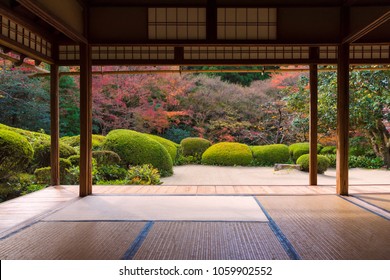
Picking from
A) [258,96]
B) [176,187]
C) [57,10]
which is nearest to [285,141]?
[258,96]

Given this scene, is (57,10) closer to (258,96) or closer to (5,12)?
(5,12)

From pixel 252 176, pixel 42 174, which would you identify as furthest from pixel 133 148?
pixel 252 176

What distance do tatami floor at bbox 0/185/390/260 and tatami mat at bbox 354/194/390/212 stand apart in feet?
0.04

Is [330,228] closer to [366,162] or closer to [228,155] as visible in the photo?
[228,155]

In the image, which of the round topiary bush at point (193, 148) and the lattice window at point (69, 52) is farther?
the round topiary bush at point (193, 148)

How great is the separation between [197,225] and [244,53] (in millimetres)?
3548

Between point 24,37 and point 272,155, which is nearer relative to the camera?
point 24,37

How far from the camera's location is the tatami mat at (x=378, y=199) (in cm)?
456

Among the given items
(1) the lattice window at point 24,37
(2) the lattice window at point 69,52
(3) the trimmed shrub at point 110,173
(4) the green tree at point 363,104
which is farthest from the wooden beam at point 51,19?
(4) the green tree at point 363,104

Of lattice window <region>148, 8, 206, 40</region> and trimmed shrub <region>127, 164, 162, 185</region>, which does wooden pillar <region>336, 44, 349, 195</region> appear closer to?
lattice window <region>148, 8, 206, 40</region>

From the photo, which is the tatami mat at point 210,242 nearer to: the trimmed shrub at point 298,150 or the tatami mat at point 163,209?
the tatami mat at point 163,209

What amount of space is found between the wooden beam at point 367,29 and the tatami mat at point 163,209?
269 centimetres

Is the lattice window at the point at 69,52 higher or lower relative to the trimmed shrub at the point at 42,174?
higher

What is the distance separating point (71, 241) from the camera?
3068 millimetres
